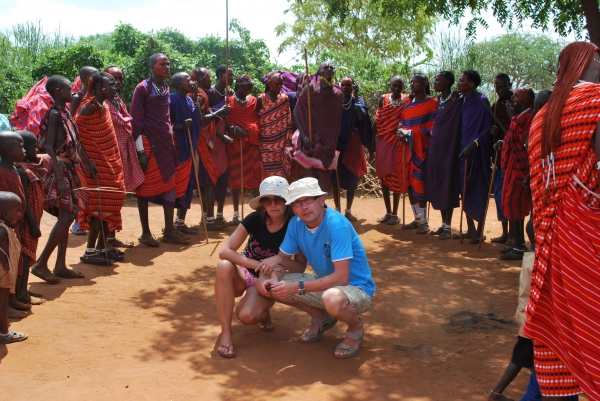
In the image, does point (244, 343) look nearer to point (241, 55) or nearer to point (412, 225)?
point (412, 225)

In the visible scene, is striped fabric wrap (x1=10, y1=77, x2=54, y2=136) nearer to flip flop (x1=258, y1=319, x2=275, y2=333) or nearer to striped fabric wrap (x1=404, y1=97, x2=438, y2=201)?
flip flop (x1=258, y1=319, x2=275, y2=333)

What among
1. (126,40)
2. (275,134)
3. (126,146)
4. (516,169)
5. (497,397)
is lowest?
(497,397)

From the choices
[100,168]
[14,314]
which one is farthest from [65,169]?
[14,314]

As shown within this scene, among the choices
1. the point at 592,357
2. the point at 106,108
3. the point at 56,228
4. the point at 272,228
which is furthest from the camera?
the point at 106,108

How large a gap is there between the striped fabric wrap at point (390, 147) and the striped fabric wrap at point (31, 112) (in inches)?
171

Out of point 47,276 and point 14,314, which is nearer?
point 14,314

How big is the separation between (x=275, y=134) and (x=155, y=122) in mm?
1870

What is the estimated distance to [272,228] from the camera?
4.62 m

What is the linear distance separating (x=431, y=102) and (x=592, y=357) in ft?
19.8

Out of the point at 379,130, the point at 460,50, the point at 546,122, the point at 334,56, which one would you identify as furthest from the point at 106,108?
the point at 460,50

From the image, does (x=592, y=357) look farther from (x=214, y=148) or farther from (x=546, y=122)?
(x=214, y=148)

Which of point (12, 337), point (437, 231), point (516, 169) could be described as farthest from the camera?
point (437, 231)

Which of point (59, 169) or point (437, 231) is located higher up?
point (59, 169)

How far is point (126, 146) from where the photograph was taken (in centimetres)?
697
